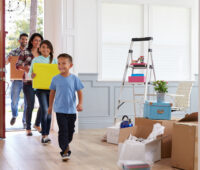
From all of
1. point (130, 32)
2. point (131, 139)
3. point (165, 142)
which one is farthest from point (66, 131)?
point (130, 32)

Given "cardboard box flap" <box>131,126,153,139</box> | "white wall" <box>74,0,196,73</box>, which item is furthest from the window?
"cardboard box flap" <box>131,126,153,139</box>

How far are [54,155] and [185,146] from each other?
1.38 metres

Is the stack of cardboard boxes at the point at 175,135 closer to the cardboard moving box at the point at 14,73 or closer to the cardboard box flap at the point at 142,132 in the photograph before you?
the cardboard box flap at the point at 142,132

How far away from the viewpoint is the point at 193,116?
335cm

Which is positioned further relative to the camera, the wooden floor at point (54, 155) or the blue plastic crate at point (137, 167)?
the wooden floor at point (54, 155)

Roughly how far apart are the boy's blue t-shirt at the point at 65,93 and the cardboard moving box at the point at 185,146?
40.2 inches

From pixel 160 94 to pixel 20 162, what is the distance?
1.57 meters

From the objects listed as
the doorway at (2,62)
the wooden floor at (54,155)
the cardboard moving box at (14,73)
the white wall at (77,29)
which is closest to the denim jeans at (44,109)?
the wooden floor at (54,155)

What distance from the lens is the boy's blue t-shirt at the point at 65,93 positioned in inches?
134

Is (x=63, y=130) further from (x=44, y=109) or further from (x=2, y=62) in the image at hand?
(x=2, y=62)

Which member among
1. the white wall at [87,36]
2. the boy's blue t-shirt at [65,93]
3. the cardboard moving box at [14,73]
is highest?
the white wall at [87,36]

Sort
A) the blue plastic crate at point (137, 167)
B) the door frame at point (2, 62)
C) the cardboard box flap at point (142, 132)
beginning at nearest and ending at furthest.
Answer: the blue plastic crate at point (137, 167)
the cardboard box flap at point (142, 132)
the door frame at point (2, 62)

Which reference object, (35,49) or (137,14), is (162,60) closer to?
(137,14)

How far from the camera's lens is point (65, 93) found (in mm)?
3414
